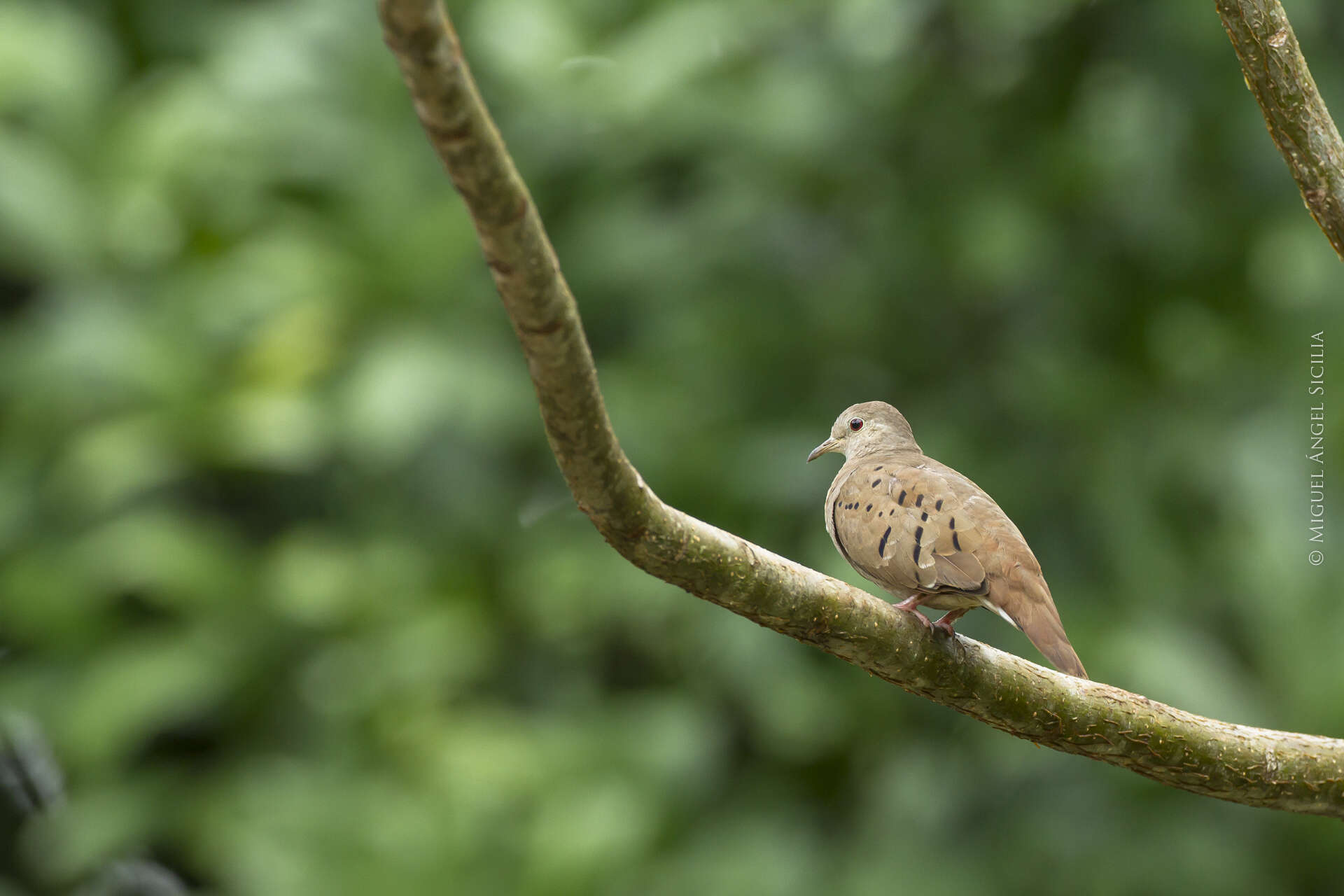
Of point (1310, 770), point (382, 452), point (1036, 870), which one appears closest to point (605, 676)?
point (382, 452)

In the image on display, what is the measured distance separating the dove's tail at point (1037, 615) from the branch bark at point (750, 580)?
0.19 feet

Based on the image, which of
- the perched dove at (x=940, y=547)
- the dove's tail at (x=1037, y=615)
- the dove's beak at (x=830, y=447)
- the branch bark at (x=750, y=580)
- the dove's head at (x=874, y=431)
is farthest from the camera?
the dove's beak at (x=830, y=447)

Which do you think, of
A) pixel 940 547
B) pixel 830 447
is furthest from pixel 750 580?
pixel 830 447

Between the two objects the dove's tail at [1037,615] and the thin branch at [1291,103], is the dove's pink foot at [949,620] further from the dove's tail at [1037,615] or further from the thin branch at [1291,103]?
the thin branch at [1291,103]

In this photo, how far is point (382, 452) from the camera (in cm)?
518

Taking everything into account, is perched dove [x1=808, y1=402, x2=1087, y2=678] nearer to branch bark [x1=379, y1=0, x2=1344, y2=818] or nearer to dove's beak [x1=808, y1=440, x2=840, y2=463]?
branch bark [x1=379, y1=0, x2=1344, y2=818]

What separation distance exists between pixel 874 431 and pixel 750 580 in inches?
43.4

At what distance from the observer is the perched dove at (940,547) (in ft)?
6.63

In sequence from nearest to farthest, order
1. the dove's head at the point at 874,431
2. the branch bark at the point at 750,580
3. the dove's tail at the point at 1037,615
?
the branch bark at the point at 750,580
the dove's tail at the point at 1037,615
the dove's head at the point at 874,431

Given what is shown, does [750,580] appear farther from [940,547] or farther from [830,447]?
[830,447]

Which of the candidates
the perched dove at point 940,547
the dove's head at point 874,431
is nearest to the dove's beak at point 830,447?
the dove's head at point 874,431

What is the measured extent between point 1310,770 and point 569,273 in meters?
4.07

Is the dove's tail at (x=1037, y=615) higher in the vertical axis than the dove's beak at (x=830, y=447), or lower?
lower

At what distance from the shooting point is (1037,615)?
1998 mm
